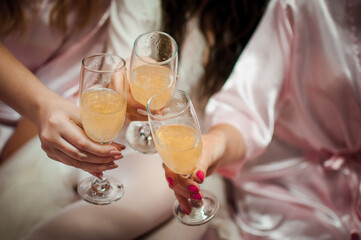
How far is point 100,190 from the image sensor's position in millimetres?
1373

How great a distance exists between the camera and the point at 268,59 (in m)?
1.57

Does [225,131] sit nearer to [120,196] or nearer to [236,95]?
[236,95]

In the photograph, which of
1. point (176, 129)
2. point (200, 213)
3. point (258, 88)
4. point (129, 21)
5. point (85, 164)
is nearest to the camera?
point (176, 129)

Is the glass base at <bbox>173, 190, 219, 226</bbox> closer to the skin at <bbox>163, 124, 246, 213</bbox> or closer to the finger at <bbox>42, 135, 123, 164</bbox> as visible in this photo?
the skin at <bbox>163, 124, 246, 213</bbox>

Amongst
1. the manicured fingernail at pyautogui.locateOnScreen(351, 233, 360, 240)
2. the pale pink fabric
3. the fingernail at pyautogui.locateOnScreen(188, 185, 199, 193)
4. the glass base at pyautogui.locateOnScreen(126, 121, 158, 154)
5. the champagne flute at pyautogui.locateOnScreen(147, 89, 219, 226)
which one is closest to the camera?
the champagne flute at pyautogui.locateOnScreen(147, 89, 219, 226)

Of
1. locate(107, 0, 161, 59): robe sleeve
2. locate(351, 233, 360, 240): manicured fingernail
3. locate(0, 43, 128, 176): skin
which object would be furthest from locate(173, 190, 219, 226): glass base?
locate(107, 0, 161, 59): robe sleeve

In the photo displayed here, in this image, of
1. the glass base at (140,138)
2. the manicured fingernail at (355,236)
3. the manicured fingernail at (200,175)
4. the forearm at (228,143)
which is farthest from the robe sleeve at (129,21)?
the manicured fingernail at (355,236)

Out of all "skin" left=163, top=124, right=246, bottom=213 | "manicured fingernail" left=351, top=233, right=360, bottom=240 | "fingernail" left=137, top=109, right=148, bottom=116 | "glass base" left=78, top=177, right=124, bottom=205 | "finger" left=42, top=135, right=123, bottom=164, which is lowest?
"manicured fingernail" left=351, top=233, right=360, bottom=240

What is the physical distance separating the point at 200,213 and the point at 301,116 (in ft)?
1.85

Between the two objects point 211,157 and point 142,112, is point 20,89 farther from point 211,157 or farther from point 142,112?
point 211,157

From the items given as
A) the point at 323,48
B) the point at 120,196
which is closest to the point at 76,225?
the point at 120,196

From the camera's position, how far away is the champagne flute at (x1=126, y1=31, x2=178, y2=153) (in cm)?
125

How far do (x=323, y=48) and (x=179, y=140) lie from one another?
2.20 ft

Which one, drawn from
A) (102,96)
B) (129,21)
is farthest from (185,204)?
(129,21)
